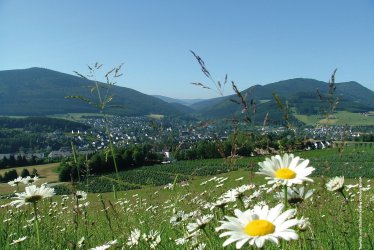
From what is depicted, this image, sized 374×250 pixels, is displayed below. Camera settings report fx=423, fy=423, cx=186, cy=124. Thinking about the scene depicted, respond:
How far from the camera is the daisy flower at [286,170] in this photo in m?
2.08

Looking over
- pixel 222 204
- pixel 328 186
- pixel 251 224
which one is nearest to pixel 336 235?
pixel 328 186

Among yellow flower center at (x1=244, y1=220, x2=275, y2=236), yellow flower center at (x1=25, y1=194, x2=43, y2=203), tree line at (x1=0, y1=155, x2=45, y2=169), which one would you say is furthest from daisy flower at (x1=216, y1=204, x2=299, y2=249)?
tree line at (x1=0, y1=155, x2=45, y2=169)

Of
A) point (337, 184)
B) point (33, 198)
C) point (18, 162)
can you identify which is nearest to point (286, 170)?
point (337, 184)

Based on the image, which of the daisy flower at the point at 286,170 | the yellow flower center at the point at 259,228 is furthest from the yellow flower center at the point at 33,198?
the yellow flower center at the point at 259,228

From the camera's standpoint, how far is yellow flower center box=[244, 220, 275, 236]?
1.66 meters

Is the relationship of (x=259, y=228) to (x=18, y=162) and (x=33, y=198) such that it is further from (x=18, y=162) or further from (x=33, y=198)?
(x=18, y=162)

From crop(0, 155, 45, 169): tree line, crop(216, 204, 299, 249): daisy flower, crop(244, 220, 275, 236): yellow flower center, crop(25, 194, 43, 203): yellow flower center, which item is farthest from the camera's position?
crop(0, 155, 45, 169): tree line

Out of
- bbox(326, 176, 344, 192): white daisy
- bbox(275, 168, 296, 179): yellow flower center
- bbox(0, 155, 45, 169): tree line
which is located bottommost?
bbox(0, 155, 45, 169): tree line

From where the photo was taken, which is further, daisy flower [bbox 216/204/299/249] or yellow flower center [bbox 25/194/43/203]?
yellow flower center [bbox 25/194/43/203]

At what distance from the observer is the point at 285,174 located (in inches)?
84.6

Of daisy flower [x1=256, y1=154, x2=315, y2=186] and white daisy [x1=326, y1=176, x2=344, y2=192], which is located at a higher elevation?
daisy flower [x1=256, y1=154, x2=315, y2=186]

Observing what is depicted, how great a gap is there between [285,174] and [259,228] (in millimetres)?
524

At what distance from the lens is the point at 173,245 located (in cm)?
348

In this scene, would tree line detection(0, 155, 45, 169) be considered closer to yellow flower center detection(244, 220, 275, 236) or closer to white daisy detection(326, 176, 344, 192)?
white daisy detection(326, 176, 344, 192)
